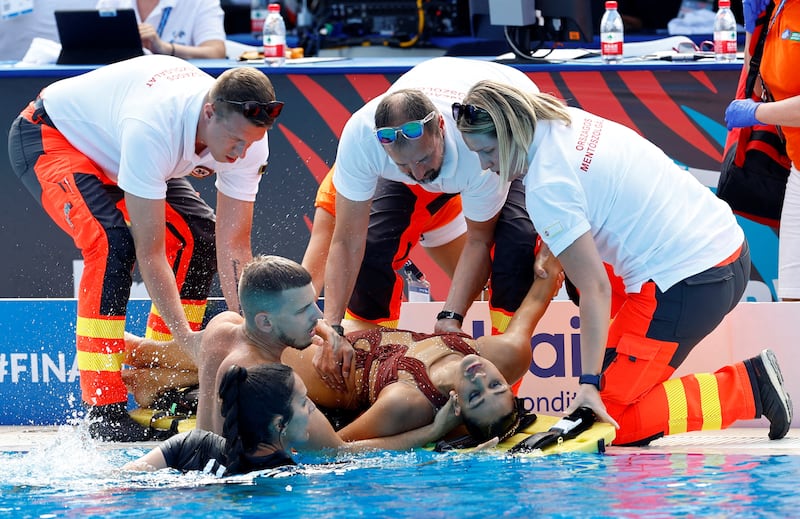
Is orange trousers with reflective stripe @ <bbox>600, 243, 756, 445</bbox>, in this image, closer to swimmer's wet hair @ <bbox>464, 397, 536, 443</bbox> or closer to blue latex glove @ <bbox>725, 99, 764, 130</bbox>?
swimmer's wet hair @ <bbox>464, 397, 536, 443</bbox>

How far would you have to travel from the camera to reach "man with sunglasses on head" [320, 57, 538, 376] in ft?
14.3

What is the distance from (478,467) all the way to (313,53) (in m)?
6.11

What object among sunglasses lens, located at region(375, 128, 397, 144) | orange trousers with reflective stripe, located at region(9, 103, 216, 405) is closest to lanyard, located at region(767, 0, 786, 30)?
sunglasses lens, located at region(375, 128, 397, 144)

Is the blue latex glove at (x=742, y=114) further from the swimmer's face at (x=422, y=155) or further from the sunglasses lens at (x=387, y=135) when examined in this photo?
the sunglasses lens at (x=387, y=135)

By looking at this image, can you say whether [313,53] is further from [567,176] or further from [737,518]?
[737,518]

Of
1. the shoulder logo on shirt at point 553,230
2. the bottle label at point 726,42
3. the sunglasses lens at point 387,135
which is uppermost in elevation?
the bottle label at point 726,42

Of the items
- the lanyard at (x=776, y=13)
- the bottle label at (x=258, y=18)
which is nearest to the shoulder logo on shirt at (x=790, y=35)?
the lanyard at (x=776, y=13)

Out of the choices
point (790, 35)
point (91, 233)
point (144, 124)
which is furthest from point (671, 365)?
point (91, 233)

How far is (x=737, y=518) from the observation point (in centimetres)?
346

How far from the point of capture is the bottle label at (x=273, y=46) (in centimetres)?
663

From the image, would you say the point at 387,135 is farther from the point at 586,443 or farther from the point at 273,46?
the point at 273,46

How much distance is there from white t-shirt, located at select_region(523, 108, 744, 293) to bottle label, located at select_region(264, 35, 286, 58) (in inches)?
103

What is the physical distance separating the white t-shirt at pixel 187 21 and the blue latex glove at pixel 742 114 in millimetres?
3546

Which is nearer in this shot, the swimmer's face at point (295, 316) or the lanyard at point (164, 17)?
the swimmer's face at point (295, 316)
